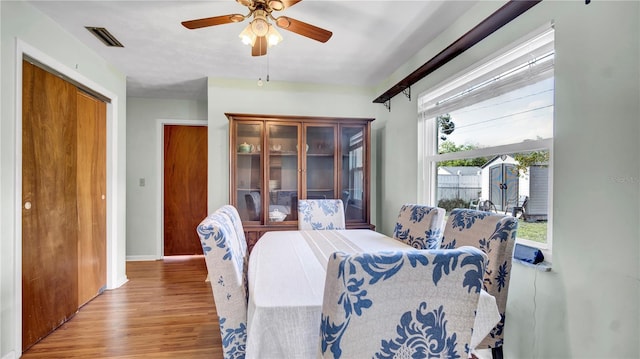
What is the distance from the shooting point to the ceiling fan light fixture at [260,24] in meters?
1.58

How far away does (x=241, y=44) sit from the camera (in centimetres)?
251

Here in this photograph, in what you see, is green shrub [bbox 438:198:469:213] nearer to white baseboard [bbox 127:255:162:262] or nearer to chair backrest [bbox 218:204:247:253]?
chair backrest [bbox 218:204:247:253]

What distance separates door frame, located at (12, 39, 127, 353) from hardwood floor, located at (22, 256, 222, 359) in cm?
25

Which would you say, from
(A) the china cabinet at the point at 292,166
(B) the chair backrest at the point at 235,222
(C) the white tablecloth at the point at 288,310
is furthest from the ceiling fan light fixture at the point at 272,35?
(A) the china cabinet at the point at 292,166

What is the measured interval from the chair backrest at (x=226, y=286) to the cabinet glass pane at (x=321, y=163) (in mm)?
2039

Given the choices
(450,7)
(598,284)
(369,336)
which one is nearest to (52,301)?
(369,336)

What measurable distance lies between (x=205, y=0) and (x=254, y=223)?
6.75 feet

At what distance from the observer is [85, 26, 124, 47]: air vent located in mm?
2258

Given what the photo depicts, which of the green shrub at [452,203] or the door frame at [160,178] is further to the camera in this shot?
the door frame at [160,178]

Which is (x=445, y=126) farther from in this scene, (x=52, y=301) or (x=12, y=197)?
(x=52, y=301)

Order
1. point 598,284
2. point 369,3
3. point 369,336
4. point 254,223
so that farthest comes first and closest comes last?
point 254,223 → point 369,3 → point 598,284 → point 369,336

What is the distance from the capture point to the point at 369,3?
6.29 feet

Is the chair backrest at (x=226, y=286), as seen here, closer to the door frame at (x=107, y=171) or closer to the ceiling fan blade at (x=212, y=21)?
the ceiling fan blade at (x=212, y=21)

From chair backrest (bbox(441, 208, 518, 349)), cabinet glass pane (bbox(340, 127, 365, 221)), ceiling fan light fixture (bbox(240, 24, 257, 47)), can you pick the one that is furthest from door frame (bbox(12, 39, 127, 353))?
chair backrest (bbox(441, 208, 518, 349))
